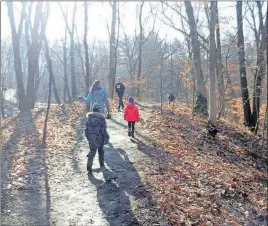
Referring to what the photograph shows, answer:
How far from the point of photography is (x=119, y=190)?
275 inches

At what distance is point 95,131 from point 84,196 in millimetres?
1697

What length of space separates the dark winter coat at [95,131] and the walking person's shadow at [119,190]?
0.76 m

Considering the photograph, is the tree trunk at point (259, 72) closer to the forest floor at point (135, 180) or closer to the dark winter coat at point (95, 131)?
the forest floor at point (135, 180)

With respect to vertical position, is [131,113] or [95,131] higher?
[131,113]

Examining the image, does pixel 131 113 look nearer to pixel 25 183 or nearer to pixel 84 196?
pixel 25 183

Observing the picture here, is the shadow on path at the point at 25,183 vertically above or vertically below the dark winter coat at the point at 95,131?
below

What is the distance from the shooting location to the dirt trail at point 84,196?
5.86 metres

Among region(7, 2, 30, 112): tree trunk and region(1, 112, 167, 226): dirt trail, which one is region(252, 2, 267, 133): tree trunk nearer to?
region(1, 112, 167, 226): dirt trail

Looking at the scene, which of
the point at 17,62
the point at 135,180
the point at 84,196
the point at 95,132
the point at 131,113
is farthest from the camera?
the point at 17,62

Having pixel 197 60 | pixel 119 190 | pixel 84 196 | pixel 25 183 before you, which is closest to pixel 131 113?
pixel 119 190

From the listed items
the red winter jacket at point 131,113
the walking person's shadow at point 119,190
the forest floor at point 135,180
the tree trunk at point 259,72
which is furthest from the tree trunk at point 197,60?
the walking person's shadow at point 119,190

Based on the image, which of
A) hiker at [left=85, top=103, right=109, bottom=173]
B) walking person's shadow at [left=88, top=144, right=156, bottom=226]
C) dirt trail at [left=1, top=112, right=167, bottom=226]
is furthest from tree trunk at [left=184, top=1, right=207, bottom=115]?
hiker at [left=85, top=103, right=109, bottom=173]

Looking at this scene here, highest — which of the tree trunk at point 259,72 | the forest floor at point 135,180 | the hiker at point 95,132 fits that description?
the tree trunk at point 259,72

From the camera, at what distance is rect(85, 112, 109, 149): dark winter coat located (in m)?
7.84
